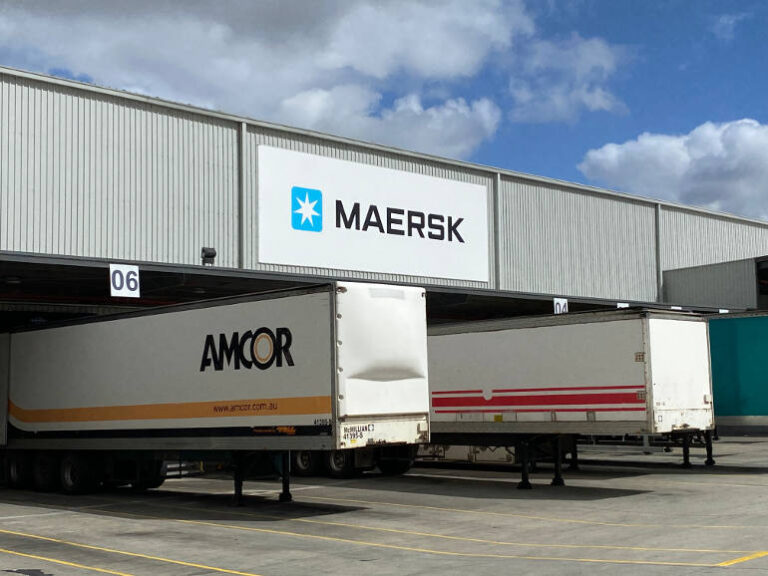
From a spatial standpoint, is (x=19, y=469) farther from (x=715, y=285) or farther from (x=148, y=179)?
(x=715, y=285)

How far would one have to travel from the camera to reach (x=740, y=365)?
2452 cm

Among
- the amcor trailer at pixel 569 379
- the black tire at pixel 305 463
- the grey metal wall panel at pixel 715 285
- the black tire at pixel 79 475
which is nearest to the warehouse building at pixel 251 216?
the grey metal wall panel at pixel 715 285

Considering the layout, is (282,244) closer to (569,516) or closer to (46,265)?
(46,265)

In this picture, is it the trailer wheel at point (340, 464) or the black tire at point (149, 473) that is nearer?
the black tire at point (149, 473)

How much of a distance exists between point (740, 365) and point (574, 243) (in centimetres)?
1334

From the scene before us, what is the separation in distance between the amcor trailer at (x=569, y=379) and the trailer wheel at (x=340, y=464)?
2107 mm

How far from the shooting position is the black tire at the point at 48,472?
21562mm

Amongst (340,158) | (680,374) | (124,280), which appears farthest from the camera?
(340,158)

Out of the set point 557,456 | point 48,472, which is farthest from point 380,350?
point 48,472

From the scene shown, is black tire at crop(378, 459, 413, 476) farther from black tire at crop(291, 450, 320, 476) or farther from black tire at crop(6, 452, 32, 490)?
black tire at crop(6, 452, 32, 490)

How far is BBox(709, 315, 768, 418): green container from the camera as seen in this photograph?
24.2 metres

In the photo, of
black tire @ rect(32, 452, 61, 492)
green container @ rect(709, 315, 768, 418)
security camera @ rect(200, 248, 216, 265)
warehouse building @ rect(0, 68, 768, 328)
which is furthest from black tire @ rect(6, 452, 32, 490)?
green container @ rect(709, 315, 768, 418)

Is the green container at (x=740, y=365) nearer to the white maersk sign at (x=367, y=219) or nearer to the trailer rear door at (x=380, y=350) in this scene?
the white maersk sign at (x=367, y=219)

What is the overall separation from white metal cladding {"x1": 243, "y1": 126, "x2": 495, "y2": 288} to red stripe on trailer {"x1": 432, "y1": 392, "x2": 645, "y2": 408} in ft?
23.4
